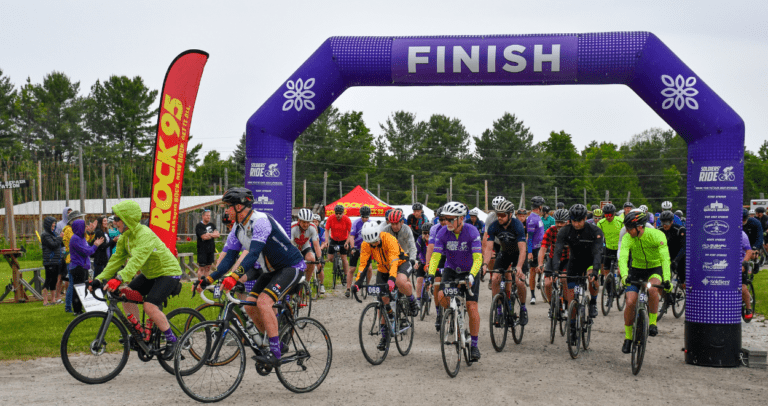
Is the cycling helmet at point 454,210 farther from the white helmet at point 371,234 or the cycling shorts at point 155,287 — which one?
the cycling shorts at point 155,287

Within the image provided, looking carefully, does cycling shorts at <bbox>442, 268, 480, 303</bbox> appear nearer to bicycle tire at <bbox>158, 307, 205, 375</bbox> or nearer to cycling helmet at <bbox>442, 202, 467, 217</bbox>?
cycling helmet at <bbox>442, 202, 467, 217</bbox>

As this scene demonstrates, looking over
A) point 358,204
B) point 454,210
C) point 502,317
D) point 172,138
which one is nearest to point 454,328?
point 454,210

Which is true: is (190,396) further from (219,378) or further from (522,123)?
(522,123)

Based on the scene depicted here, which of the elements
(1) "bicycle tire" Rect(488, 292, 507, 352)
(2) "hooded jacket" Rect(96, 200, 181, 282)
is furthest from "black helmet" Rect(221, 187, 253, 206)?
(1) "bicycle tire" Rect(488, 292, 507, 352)

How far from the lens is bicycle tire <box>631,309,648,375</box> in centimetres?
816

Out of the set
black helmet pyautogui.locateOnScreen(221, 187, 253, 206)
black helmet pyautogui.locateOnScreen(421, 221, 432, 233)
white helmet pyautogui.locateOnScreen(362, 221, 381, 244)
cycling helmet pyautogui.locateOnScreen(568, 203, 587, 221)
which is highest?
black helmet pyautogui.locateOnScreen(221, 187, 253, 206)

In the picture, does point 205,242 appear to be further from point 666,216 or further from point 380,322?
point 666,216

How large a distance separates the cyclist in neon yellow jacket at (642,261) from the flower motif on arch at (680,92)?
151cm

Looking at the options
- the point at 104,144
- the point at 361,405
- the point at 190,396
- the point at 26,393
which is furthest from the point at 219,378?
the point at 104,144

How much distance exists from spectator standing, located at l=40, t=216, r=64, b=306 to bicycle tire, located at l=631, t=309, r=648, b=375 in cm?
1136

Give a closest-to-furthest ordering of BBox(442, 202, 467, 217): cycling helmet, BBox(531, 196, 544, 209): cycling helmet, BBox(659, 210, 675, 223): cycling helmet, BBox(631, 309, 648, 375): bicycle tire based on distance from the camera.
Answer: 1. BBox(631, 309, 648, 375): bicycle tire
2. BBox(442, 202, 467, 217): cycling helmet
3. BBox(659, 210, 675, 223): cycling helmet
4. BBox(531, 196, 544, 209): cycling helmet

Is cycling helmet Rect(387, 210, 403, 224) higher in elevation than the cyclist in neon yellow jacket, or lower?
higher

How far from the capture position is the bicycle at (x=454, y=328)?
806cm

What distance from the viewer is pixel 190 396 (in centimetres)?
673
